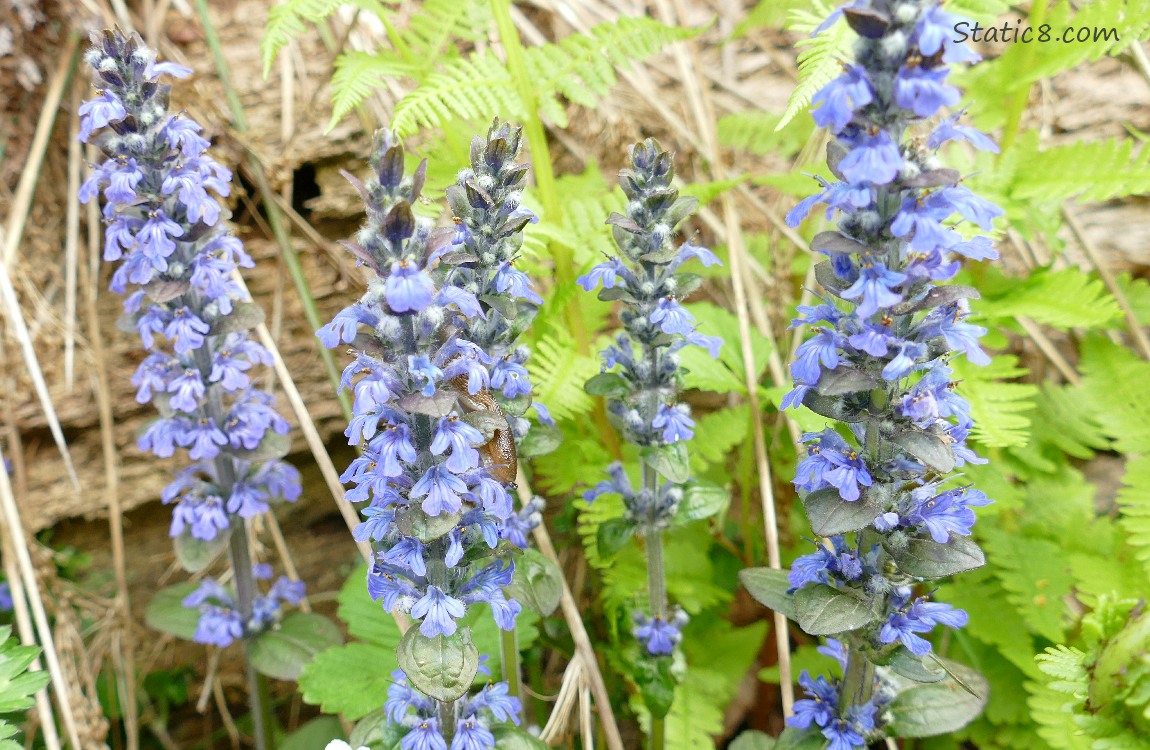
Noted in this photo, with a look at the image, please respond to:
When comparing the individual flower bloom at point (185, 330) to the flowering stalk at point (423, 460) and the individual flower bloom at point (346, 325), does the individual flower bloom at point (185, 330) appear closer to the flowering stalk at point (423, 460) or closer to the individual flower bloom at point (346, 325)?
the flowering stalk at point (423, 460)

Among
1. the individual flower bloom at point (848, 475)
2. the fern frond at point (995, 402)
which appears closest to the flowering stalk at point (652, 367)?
the individual flower bloom at point (848, 475)

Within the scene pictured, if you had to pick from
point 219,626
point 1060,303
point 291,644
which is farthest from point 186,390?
point 1060,303

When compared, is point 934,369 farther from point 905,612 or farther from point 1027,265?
point 1027,265

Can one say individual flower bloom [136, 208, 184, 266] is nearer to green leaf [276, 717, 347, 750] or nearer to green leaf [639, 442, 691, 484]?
green leaf [639, 442, 691, 484]

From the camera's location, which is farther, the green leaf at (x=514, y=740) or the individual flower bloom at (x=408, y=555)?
the green leaf at (x=514, y=740)

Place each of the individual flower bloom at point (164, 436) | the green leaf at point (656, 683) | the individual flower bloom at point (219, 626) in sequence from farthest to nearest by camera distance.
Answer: the individual flower bloom at point (219, 626) < the individual flower bloom at point (164, 436) < the green leaf at point (656, 683)

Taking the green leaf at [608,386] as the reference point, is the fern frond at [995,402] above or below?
below

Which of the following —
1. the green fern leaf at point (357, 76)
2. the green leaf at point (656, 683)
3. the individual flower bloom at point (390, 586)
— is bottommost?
the green leaf at point (656, 683)
